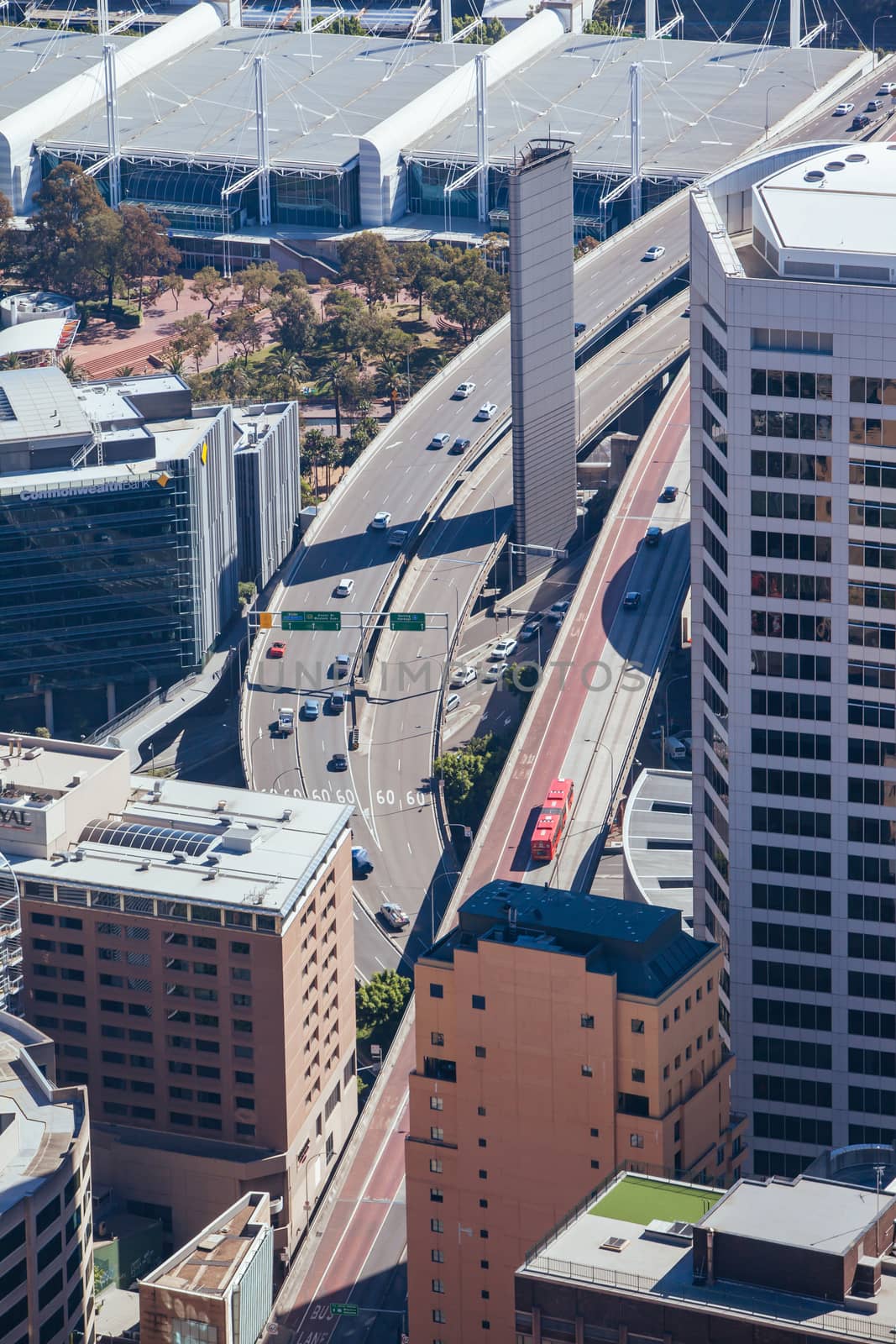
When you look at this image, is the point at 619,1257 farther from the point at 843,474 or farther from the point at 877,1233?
Result: the point at 843,474

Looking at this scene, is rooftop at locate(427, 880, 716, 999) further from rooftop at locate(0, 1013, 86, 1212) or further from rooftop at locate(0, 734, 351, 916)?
rooftop at locate(0, 734, 351, 916)

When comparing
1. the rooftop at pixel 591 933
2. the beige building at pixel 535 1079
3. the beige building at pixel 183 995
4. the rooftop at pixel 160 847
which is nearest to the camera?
the beige building at pixel 535 1079

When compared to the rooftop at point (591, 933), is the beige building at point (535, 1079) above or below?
below

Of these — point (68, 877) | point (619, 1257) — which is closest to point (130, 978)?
point (68, 877)

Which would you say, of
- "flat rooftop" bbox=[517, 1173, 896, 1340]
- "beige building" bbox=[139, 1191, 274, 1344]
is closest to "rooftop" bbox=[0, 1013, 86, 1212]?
"beige building" bbox=[139, 1191, 274, 1344]

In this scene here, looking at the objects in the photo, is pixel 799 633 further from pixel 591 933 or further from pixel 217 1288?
pixel 217 1288

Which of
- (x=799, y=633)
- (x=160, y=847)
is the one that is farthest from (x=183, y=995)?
(x=799, y=633)

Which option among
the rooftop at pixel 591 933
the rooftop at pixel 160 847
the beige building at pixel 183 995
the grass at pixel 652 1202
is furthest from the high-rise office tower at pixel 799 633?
the grass at pixel 652 1202

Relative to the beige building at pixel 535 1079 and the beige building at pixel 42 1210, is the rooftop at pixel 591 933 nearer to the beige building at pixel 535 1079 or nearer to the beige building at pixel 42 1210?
the beige building at pixel 535 1079
